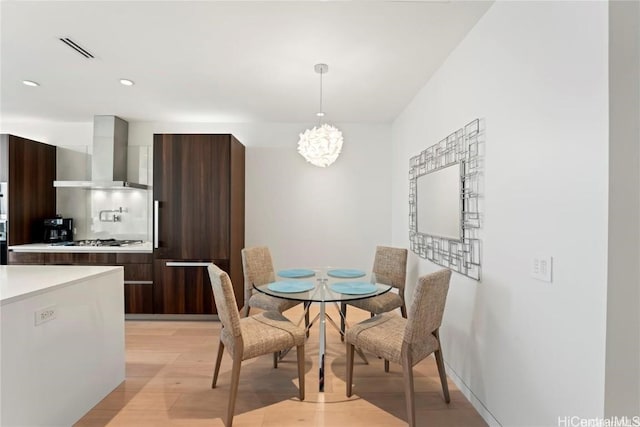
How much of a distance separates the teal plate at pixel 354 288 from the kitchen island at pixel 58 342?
1645 mm

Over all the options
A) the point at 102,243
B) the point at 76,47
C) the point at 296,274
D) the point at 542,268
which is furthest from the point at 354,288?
the point at 102,243

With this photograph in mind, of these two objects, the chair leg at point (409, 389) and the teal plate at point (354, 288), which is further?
the teal plate at point (354, 288)

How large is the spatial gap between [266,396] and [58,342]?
1.34 metres

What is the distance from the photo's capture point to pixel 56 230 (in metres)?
4.11

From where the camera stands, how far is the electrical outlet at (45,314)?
5.42 ft

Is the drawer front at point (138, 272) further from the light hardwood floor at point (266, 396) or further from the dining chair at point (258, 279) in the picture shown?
the dining chair at point (258, 279)

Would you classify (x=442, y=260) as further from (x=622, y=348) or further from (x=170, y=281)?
(x=170, y=281)

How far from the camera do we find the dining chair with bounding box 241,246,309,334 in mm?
2834

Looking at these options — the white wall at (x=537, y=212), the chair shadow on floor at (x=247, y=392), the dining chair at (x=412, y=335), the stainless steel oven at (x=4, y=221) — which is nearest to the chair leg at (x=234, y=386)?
the chair shadow on floor at (x=247, y=392)

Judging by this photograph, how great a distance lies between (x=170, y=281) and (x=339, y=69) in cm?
300

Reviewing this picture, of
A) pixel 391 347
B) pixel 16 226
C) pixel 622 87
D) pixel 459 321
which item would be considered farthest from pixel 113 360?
pixel 622 87

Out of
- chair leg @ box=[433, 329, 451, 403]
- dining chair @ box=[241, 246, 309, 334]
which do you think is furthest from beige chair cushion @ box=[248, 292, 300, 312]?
chair leg @ box=[433, 329, 451, 403]

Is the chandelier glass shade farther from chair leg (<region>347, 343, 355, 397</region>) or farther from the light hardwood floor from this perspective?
the light hardwood floor

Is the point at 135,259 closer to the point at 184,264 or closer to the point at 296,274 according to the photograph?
the point at 184,264
